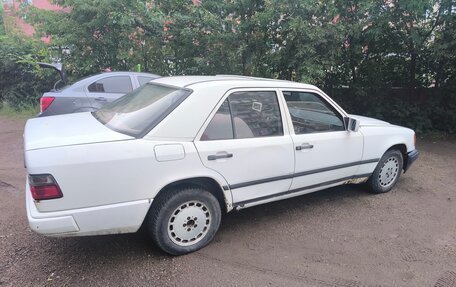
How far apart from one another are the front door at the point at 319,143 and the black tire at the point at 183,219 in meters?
1.03

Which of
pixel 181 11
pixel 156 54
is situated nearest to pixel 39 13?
pixel 156 54

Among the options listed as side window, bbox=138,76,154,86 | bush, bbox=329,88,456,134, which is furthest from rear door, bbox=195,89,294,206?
bush, bbox=329,88,456,134

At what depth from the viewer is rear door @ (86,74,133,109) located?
23.6ft

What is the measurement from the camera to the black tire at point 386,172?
15.7 feet

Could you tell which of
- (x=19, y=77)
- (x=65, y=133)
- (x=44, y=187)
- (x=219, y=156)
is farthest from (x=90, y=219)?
(x=19, y=77)

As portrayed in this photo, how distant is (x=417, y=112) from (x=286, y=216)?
6042 mm

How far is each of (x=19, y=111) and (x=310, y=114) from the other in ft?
36.3

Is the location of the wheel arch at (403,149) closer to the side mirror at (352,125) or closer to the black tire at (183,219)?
the side mirror at (352,125)

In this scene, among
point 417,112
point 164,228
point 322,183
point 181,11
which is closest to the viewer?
point 164,228

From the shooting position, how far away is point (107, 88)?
7.35 meters

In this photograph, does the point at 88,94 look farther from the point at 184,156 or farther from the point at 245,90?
the point at 184,156

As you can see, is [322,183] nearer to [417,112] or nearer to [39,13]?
[417,112]

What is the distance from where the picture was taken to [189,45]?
9.41m

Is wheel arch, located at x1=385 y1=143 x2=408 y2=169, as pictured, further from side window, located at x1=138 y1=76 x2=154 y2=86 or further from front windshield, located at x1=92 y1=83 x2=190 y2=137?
side window, located at x1=138 y1=76 x2=154 y2=86
